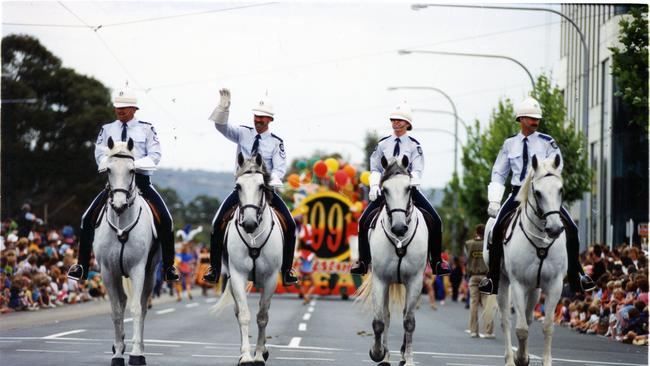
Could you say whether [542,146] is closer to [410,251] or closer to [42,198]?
[410,251]

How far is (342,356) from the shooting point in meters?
17.3

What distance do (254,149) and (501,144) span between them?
34317mm

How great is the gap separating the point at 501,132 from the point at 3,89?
71.6 feet

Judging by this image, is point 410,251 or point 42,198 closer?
point 410,251

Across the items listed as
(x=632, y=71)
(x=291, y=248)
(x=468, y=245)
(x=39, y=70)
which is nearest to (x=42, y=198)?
(x=39, y=70)

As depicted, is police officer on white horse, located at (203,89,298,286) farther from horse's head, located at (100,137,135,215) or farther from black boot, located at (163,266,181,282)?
horse's head, located at (100,137,135,215)

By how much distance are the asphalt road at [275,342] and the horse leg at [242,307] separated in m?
1.18

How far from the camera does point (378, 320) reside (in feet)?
48.1

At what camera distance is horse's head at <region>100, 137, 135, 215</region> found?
13.8 m

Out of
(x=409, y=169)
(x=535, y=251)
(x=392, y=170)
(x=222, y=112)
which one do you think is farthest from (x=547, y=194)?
(x=222, y=112)

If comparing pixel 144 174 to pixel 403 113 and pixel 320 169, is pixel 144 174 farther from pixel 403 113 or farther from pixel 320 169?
pixel 320 169

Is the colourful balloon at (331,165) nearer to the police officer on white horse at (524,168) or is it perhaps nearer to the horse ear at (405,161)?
the police officer on white horse at (524,168)

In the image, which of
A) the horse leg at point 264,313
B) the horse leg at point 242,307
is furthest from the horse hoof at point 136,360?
the horse leg at point 264,313

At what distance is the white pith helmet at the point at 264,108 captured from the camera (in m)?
15.4
